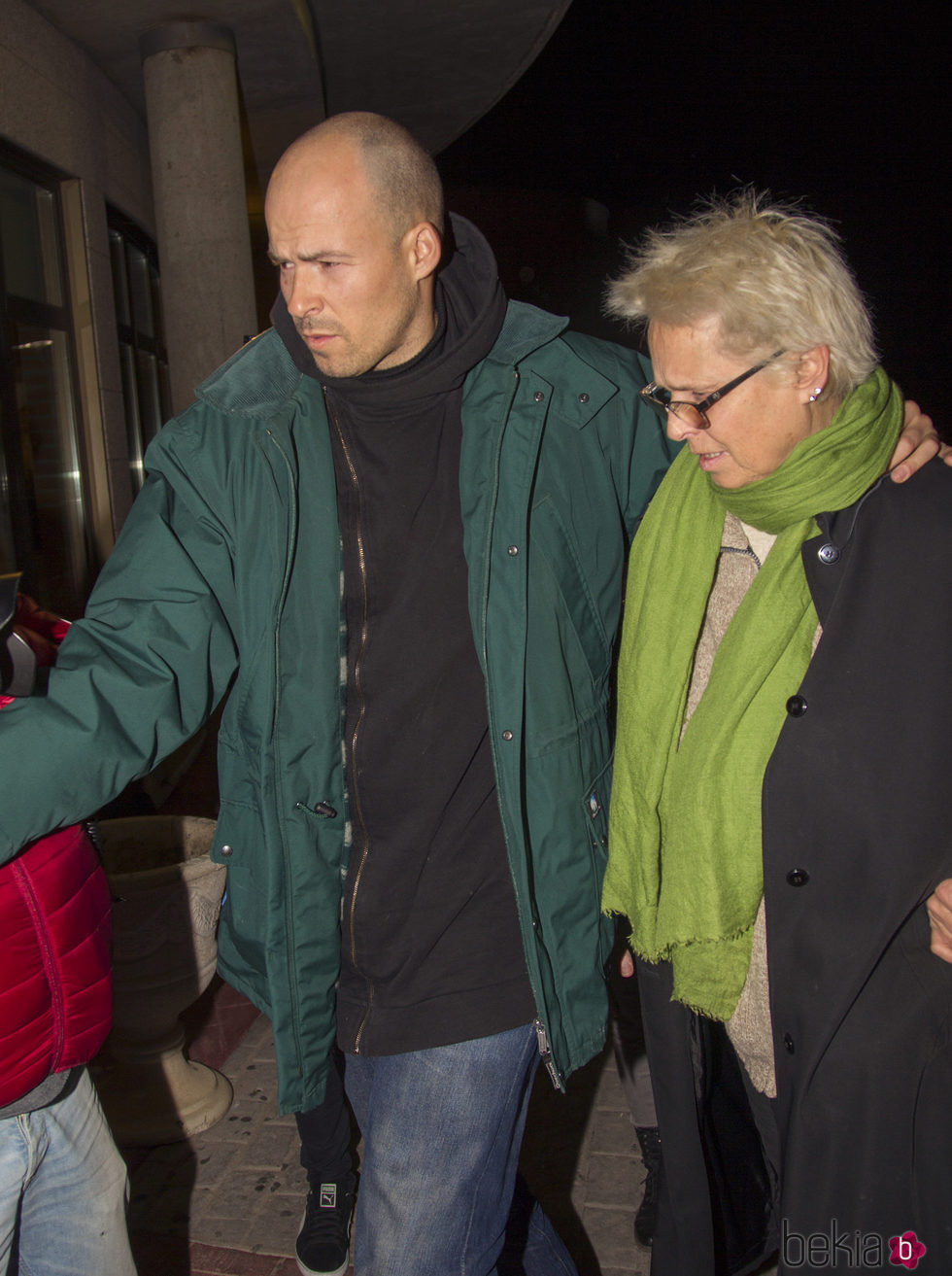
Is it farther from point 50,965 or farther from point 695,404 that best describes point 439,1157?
point 695,404

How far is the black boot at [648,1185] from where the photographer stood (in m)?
3.13

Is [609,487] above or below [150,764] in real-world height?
above

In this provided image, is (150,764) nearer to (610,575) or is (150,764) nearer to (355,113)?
(610,575)

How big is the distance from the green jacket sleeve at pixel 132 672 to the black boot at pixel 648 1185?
2.03m

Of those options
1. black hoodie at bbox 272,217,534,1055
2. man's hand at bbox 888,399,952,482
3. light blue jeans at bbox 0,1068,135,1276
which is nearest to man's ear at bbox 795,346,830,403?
man's hand at bbox 888,399,952,482

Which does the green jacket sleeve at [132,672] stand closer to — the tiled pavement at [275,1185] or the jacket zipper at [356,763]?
the jacket zipper at [356,763]

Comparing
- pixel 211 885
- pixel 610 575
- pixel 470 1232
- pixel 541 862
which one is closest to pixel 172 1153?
pixel 211 885

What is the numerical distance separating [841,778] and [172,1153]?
285 centimetres

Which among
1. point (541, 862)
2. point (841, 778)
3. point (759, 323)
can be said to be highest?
point (759, 323)

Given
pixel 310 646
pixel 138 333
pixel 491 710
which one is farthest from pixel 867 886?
pixel 138 333

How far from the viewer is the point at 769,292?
1910mm

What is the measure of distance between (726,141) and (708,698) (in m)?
24.3

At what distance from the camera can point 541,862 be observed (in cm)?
212

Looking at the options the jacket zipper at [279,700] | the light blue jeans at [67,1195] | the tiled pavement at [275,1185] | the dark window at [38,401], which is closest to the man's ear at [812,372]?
the jacket zipper at [279,700]
